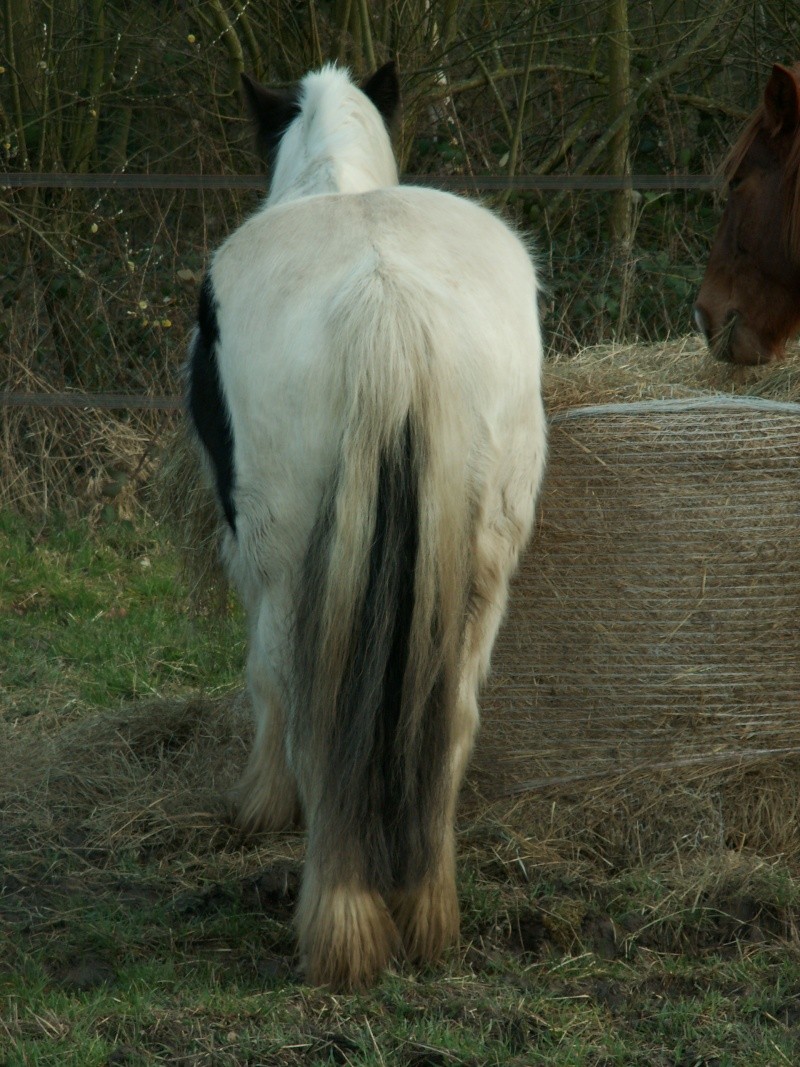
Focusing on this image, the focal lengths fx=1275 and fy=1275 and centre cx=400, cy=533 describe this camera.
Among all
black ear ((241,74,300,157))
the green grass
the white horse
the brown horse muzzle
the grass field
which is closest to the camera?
the grass field

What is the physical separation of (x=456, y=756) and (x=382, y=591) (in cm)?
50

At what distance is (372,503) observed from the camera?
241 centimetres

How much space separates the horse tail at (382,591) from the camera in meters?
2.39

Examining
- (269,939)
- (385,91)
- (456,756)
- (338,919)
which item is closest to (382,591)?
(456,756)

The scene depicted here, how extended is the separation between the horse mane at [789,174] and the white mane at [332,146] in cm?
97

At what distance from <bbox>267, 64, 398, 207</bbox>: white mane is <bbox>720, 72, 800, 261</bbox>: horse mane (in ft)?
3.19

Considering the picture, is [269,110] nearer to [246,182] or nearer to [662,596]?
[662,596]

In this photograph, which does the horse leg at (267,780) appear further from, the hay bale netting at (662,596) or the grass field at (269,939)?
the hay bale netting at (662,596)

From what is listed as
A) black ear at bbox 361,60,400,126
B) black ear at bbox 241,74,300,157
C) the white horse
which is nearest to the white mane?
black ear at bbox 241,74,300,157

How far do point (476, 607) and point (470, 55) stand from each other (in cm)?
486

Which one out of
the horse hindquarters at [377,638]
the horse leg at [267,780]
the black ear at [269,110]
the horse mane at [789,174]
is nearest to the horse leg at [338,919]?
the horse hindquarters at [377,638]

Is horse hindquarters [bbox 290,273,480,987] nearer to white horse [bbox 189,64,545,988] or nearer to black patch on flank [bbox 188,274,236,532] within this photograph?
white horse [bbox 189,64,545,988]

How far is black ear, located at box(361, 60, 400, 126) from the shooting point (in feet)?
13.0

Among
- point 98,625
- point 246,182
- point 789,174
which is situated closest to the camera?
point 789,174
